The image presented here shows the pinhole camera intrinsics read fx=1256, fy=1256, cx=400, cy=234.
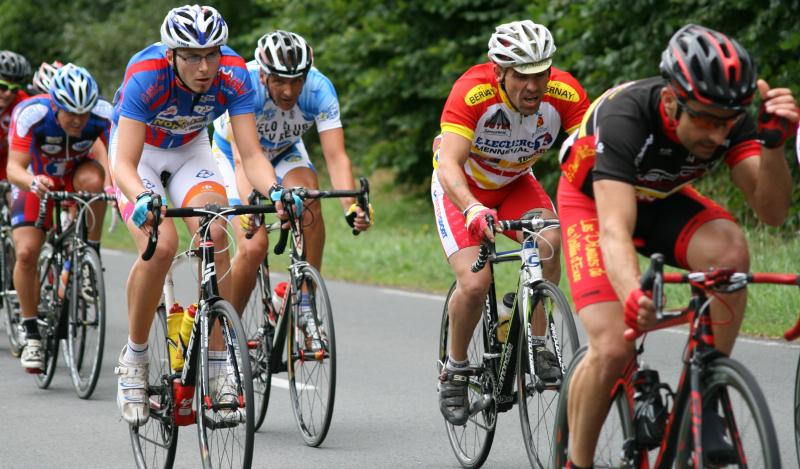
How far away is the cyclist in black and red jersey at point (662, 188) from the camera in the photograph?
154 inches

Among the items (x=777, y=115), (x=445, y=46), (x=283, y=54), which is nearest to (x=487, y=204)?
(x=283, y=54)

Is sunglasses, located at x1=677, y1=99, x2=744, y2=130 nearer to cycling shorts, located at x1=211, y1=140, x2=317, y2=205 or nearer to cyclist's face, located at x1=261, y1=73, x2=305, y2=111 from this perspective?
cyclist's face, located at x1=261, y1=73, x2=305, y2=111

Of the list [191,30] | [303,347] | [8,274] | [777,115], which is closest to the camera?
[777,115]

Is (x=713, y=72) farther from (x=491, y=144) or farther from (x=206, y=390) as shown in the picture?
(x=206, y=390)

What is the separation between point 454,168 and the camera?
5977mm

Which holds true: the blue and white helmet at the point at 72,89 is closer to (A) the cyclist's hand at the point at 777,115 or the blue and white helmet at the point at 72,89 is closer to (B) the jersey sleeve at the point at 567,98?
(B) the jersey sleeve at the point at 567,98

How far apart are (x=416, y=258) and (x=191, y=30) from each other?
929cm

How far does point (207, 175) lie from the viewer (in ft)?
21.8

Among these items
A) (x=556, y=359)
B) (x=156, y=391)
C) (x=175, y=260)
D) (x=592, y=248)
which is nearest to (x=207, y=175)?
(x=175, y=260)

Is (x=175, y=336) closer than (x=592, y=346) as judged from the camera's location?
No

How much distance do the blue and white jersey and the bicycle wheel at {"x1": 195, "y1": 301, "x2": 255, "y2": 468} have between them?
2.38 meters

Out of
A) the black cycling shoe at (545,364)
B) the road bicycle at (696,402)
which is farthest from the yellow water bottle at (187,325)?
the road bicycle at (696,402)

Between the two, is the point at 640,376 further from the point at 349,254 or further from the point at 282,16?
the point at 282,16

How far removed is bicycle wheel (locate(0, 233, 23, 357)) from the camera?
970 cm
